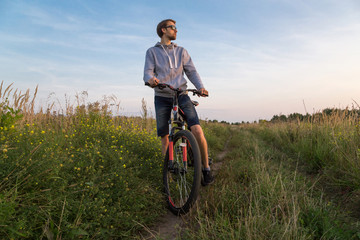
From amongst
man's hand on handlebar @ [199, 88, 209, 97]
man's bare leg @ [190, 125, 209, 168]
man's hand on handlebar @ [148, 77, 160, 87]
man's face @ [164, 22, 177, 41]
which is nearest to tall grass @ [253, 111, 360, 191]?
man's bare leg @ [190, 125, 209, 168]

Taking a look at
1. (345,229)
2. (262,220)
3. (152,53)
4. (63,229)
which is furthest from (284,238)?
(152,53)

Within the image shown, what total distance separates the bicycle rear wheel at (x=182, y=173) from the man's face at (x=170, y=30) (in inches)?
61.1

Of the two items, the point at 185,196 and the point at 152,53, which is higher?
the point at 152,53

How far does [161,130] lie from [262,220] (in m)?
2.08

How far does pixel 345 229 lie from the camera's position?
2.02 metres

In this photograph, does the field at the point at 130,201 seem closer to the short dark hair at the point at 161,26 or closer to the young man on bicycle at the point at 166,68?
the young man on bicycle at the point at 166,68

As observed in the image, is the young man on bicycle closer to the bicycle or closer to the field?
the bicycle

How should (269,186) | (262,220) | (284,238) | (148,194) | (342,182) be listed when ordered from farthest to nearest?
(342,182) < (148,194) < (269,186) < (262,220) < (284,238)

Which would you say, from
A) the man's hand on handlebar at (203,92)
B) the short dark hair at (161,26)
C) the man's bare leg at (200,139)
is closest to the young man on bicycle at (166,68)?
the short dark hair at (161,26)

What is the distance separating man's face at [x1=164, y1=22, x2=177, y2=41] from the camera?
3445 millimetres

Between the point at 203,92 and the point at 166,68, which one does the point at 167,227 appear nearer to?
the point at 203,92

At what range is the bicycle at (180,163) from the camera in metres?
2.61

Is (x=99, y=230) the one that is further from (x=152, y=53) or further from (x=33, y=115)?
(x=33, y=115)

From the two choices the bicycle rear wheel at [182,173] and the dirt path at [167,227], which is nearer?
the dirt path at [167,227]
